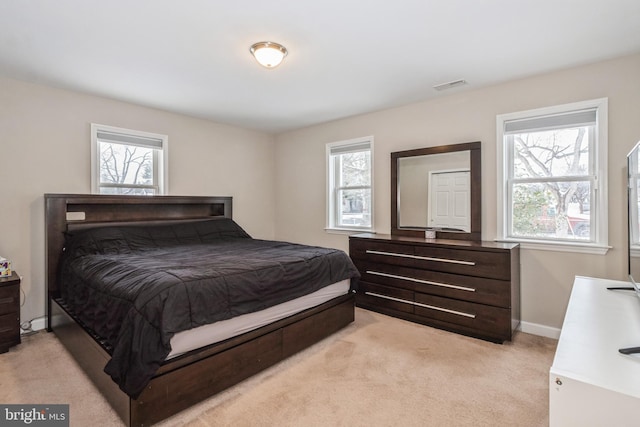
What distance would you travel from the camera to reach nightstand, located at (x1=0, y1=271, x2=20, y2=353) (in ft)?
8.70

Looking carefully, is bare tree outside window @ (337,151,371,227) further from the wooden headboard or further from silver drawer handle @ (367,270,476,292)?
the wooden headboard

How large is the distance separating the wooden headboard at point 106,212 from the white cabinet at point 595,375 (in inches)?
153

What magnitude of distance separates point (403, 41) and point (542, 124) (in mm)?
1633

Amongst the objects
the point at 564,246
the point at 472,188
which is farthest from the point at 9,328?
the point at 564,246

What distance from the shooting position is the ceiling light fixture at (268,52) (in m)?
2.37

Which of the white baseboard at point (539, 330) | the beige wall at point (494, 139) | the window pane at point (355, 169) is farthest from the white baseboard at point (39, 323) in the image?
the white baseboard at point (539, 330)

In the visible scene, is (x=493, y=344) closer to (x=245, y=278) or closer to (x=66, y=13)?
(x=245, y=278)

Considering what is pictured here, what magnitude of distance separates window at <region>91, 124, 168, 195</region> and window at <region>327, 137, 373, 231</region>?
2215 mm

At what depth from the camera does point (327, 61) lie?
2.72 m

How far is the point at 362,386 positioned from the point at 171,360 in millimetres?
1217

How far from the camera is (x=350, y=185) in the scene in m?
4.55

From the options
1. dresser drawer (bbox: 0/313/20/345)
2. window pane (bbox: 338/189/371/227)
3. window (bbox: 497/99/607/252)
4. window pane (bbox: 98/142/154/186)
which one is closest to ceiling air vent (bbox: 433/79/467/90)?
window (bbox: 497/99/607/252)

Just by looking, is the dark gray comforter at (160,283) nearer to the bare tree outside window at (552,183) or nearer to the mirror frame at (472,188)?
the mirror frame at (472,188)

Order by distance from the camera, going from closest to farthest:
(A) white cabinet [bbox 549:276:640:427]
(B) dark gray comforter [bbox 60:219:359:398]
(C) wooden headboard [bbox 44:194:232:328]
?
(A) white cabinet [bbox 549:276:640:427]
(B) dark gray comforter [bbox 60:219:359:398]
(C) wooden headboard [bbox 44:194:232:328]
